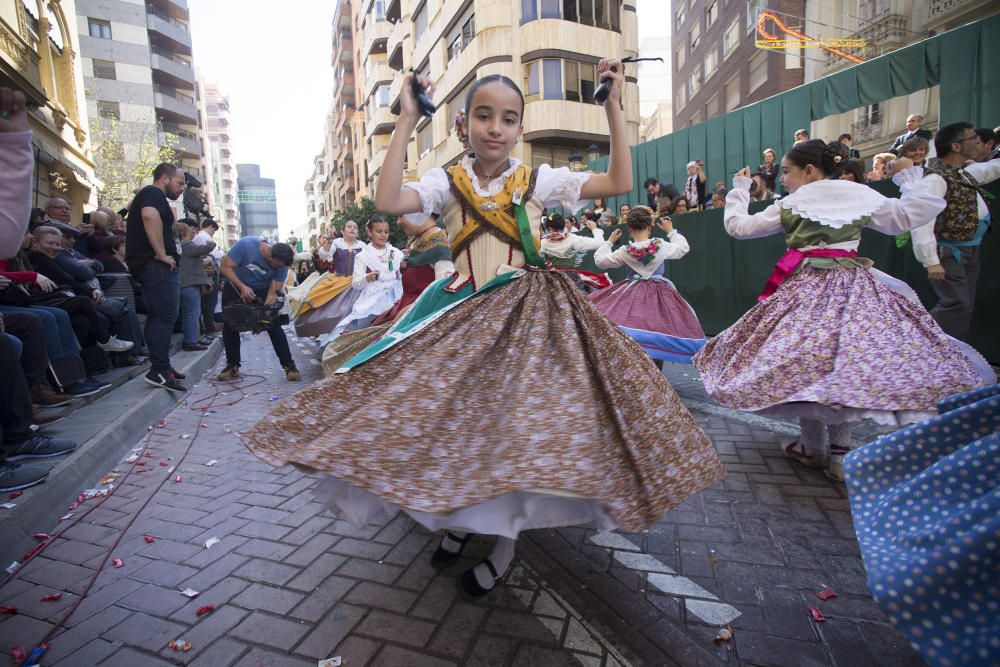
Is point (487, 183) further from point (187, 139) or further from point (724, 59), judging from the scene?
point (187, 139)

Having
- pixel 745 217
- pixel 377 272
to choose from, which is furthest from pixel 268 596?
pixel 377 272

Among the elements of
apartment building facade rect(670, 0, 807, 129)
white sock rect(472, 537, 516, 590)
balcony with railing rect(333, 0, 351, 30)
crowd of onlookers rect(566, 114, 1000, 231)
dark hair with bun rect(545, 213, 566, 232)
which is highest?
balcony with railing rect(333, 0, 351, 30)

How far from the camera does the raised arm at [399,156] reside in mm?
2162

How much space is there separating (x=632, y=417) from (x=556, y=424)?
0.33 metres

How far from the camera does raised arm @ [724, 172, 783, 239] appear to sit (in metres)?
3.68

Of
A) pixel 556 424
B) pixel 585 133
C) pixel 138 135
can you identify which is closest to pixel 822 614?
pixel 556 424

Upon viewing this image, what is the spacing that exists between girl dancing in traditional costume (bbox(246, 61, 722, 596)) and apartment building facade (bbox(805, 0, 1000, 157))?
18993 millimetres

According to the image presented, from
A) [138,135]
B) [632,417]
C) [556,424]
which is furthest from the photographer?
[138,135]

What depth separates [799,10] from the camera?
Answer: 2211 centimetres

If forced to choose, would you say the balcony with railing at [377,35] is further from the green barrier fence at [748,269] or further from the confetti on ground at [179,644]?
the confetti on ground at [179,644]

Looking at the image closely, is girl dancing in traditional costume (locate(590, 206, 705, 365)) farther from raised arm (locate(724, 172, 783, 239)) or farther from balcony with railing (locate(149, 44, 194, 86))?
balcony with railing (locate(149, 44, 194, 86))

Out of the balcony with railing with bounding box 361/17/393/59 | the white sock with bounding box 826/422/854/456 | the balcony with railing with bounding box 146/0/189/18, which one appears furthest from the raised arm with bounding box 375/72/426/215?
the balcony with railing with bounding box 146/0/189/18

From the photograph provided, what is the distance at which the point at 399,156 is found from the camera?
7.24 feet

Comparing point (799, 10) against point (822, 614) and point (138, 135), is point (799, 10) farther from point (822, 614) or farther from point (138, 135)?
point (138, 135)
